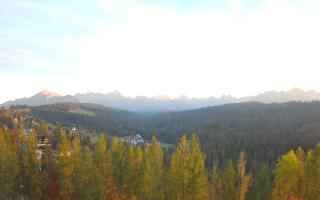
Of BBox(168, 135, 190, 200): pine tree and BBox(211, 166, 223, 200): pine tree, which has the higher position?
BBox(168, 135, 190, 200): pine tree

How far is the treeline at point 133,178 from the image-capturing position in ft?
174

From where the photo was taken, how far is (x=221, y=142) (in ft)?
639

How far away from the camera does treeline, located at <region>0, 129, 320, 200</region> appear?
52969 millimetres

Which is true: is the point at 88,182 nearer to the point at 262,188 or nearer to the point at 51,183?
the point at 51,183

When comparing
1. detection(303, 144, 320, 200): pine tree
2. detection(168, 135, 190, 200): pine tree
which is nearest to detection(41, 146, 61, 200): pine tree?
detection(168, 135, 190, 200): pine tree

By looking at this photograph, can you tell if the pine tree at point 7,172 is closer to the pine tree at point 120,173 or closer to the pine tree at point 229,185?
→ the pine tree at point 120,173

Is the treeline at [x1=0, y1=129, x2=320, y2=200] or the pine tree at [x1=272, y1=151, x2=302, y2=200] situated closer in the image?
the treeline at [x1=0, y1=129, x2=320, y2=200]

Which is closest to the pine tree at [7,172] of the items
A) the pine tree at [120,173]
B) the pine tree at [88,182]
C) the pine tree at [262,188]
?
the pine tree at [88,182]

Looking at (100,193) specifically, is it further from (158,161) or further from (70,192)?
(158,161)

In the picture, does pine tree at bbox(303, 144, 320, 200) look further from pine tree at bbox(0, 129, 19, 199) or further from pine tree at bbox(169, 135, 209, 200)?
pine tree at bbox(0, 129, 19, 199)

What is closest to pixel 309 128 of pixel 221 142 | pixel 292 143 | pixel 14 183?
pixel 292 143

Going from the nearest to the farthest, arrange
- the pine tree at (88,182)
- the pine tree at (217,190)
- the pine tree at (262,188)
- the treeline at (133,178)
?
the treeline at (133,178)
the pine tree at (88,182)
the pine tree at (262,188)
the pine tree at (217,190)

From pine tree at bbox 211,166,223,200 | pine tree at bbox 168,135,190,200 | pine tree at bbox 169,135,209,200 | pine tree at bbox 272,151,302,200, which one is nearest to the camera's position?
pine tree at bbox 169,135,209,200

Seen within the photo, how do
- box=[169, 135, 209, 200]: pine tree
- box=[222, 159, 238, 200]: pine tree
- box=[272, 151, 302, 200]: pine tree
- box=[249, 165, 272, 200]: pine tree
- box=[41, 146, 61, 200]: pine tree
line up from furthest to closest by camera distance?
1. box=[222, 159, 238, 200]: pine tree
2. box=[41, 146, 61, 200]: pine tree
3. box=[249, 165, 272, 200]: pine tree
4. box=[272, 151, 302, 200]: pine tree
5. box=[169, 135, 209, 200]: pine tree
